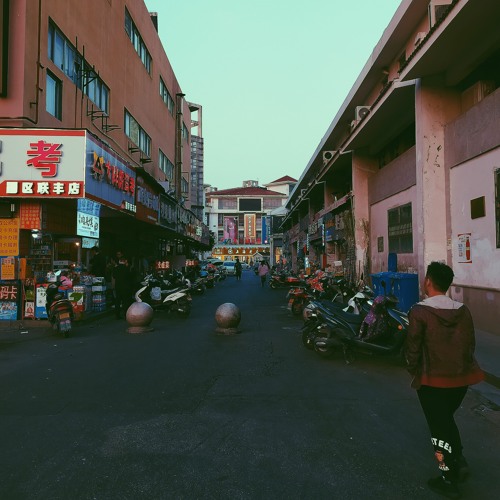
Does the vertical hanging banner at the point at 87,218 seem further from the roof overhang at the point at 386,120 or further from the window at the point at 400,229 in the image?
the window at the point at 400,229

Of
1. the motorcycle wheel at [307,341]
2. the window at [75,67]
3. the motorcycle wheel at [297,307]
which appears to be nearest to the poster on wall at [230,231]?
the window at [75,67]

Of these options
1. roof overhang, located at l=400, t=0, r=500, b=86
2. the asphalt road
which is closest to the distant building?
roof overhang, located at l=400, t=0, r=500, b=86

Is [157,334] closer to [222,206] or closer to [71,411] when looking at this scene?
[71,411]

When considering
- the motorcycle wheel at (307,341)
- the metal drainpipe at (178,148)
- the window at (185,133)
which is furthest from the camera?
the window at (185,133)

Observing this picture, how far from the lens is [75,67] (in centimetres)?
1560

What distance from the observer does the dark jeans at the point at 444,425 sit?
10.6ft

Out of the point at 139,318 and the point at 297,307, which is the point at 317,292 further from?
the point at 139,318

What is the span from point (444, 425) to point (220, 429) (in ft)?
7.13

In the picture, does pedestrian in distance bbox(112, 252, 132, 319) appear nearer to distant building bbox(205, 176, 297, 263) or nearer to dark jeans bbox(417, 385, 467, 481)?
dark jeans bbox(417, 385, 467, 481)

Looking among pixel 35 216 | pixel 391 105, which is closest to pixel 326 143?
pixel 391 105

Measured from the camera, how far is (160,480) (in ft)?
11.0

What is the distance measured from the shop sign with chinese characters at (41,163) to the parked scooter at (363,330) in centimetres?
802

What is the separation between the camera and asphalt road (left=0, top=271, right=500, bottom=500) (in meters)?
3.32

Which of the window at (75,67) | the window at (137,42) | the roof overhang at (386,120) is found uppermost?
the window at (137,42)
